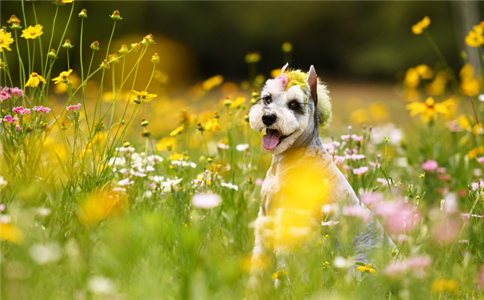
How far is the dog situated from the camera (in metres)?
2.27

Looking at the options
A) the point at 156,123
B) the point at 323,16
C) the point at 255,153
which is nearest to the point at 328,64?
the point at 323,16

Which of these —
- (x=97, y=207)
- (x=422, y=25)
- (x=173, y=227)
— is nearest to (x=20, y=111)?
(x=97, y=207)

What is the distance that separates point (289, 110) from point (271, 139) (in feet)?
0.63

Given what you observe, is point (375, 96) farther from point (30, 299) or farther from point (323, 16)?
point (30, 299)

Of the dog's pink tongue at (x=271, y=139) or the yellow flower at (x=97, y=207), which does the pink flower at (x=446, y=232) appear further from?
the yellow flower at (x=97, y=207)

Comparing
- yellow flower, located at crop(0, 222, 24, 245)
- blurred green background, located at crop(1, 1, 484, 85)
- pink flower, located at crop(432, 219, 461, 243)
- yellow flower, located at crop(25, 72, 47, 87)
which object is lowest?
blurred green background, located at crop(1, 1, 484, 85)

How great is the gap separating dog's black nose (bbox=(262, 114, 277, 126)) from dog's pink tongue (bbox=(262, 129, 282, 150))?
0.12m

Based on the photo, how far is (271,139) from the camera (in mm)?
2404

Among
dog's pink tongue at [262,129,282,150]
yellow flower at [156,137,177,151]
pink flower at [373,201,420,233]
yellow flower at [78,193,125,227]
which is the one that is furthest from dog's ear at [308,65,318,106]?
yellow flower at [78,193,125,227]

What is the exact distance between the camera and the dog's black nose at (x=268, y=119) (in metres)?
2.30

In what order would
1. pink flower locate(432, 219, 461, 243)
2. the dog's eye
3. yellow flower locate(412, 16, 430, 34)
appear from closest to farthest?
Answer: pink flower locate(432, 219, 461, 243) < the dog's eye < yellow flower locate(412, 16, 430, 34)

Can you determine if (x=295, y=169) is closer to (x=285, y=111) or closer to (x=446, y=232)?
(x=285, y=111)

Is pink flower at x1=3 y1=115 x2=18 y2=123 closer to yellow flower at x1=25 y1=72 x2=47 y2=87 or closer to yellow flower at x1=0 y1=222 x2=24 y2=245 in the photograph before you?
yellow flower at x1=25 y1=72 x2=47 y2=87

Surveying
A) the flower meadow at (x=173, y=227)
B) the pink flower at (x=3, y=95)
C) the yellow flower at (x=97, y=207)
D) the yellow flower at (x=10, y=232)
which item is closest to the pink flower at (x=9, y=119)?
the flower meadow at (x=173, y=227)
